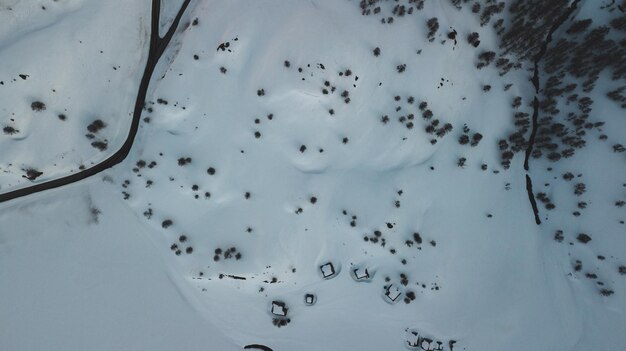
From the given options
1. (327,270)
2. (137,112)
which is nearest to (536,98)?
(327,270)

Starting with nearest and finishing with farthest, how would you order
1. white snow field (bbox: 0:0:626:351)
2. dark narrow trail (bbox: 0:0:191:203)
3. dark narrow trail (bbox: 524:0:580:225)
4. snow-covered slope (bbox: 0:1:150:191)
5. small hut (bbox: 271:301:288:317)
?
1. snow-covered slope (bbox: 0:1:150:191)
2. white snow field (bbox: 0:0:626:351)
3. small hut (bbox: 271:301:288:317)
4. dark narrow trail (bbox: 0:0:191:203)
5. dark narrow trail (bbox: 524:0:580:225)

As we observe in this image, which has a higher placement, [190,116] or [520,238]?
[190,116]

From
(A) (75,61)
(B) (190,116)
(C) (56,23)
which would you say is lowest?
(B) (190,116)

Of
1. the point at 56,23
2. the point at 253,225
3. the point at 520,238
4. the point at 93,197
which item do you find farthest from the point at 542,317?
the point at 56,23

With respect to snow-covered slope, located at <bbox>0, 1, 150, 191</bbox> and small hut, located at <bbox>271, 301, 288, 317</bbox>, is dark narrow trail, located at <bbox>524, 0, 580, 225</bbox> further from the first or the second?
snow-covered slope, located at <bbox>0, 1, 150, 191</bbox>

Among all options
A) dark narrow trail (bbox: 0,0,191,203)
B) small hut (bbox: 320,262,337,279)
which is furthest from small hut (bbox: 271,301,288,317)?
dark narrow trail (bbox: 0,0,191,203)

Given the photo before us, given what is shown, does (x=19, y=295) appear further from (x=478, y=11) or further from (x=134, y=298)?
(x=478, y=11)

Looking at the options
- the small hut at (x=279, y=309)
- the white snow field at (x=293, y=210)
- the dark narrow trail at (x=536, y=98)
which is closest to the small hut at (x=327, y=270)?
the white snow field at (x=293, y=210)
